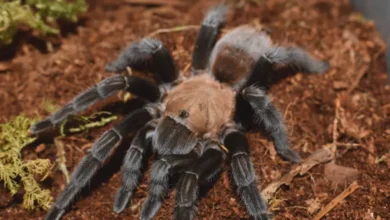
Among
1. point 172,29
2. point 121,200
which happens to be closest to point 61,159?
point 121,200

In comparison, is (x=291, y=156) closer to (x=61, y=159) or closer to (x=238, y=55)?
(x=238, y=55)

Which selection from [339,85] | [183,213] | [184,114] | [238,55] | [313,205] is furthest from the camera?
[339,85]

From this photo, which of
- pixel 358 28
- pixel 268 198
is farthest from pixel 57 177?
pixel 358 28

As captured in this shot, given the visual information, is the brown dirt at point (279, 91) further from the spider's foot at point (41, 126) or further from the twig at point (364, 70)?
the spider's foot at point (41, 126)

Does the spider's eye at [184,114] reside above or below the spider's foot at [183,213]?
above

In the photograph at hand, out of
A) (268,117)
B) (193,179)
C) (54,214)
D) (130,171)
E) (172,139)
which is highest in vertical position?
(268,117)

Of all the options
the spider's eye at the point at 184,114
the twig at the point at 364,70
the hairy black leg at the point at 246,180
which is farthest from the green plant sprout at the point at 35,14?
the twig at the point at 364,70
